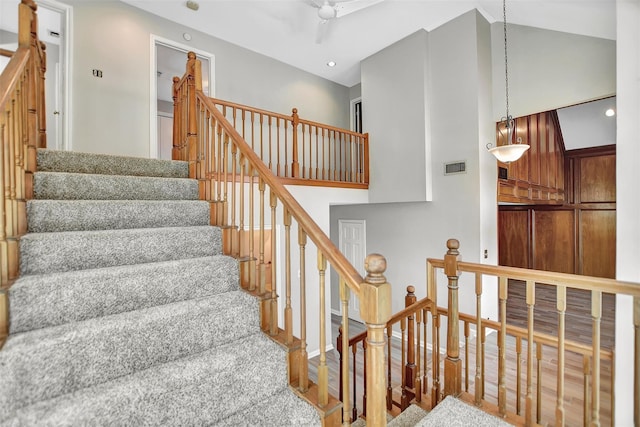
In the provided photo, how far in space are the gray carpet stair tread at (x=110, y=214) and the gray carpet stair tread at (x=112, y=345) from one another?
75 cm

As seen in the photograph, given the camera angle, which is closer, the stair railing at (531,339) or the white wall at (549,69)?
the stair railing at (531,339)

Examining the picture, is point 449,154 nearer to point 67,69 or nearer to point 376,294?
point 376,294

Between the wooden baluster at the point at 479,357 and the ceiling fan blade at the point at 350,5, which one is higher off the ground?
the ceiling fan blade at the point at 350,5

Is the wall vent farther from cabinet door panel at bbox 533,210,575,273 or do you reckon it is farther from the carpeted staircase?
cabinet door panel at bbox 533,210,575,273

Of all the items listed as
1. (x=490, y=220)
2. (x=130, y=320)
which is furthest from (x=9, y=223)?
(x=490, y=220)

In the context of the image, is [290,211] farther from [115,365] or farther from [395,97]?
[395,97]

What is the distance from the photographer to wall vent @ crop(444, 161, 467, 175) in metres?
3.97

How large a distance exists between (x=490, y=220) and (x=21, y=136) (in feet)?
15.4

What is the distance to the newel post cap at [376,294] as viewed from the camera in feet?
3.88

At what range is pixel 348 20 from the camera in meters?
4.17

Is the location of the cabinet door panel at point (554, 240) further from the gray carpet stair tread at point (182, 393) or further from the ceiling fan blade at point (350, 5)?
the gray carpet stair tread at point (182, 393)

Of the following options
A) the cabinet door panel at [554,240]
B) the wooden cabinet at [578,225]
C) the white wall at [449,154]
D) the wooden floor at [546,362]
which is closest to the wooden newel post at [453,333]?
the wooden floor at [546,362]

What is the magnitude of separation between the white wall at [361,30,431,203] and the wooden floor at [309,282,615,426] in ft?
7.81

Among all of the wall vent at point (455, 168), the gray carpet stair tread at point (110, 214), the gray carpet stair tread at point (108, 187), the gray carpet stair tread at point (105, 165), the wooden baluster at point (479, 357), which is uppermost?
the wall vent at point (455, 168)
